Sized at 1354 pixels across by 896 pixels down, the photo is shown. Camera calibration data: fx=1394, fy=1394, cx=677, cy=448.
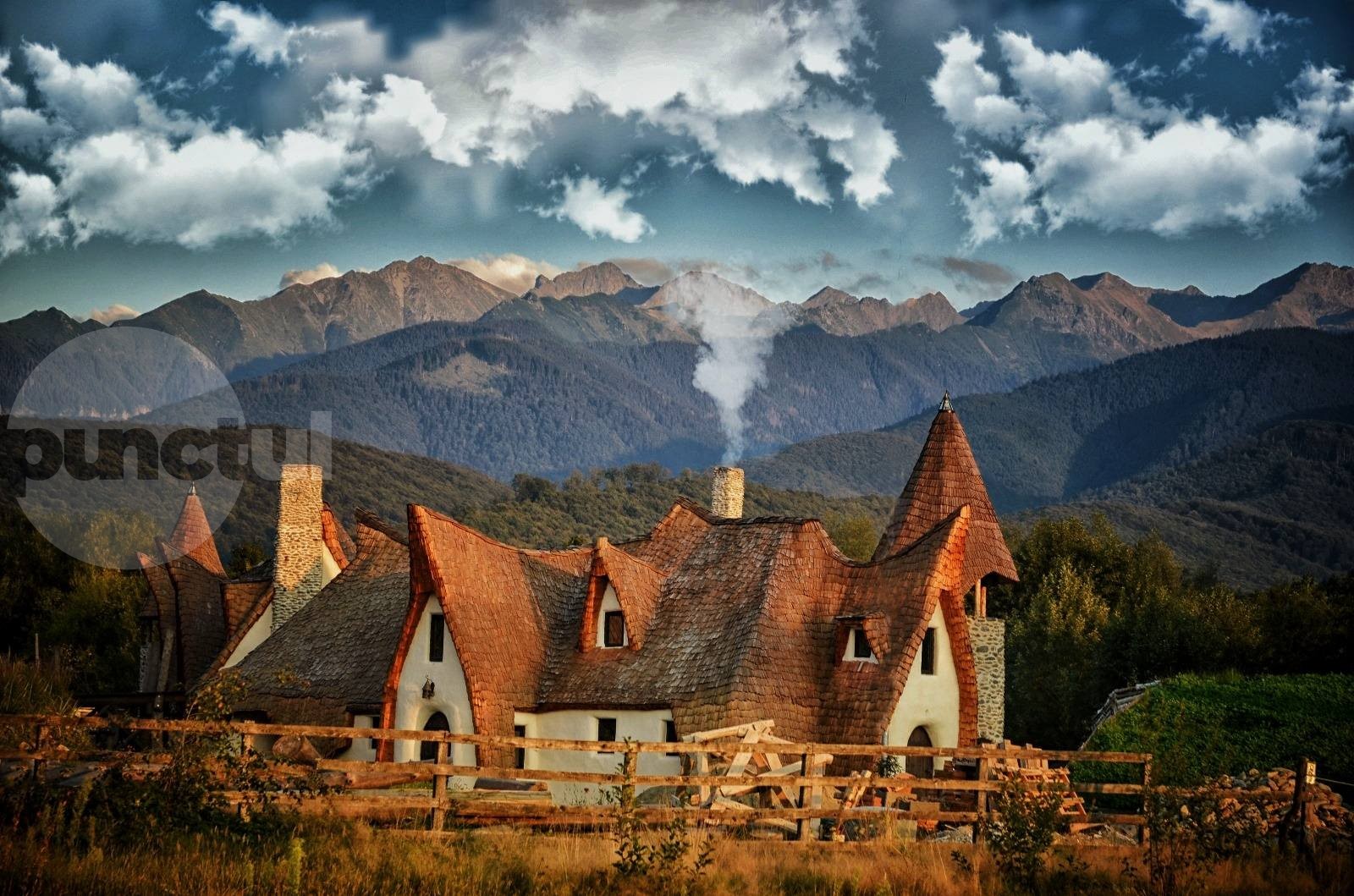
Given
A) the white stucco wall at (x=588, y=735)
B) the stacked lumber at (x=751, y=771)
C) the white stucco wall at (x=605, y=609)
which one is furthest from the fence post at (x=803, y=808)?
the white stucco wall at (x=605, y=609)

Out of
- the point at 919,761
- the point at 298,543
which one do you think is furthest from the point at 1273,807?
the point at 298,543

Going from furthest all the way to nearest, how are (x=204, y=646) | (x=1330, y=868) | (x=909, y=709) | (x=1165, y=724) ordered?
(x=204, y=646) < (x=1165, y=724) < (x=909, y=709) < (x=1330, y=868)

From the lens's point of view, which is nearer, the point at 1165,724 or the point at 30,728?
the point at 30,728

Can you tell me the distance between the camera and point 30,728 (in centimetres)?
1862

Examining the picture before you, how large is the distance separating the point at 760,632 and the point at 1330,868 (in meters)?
A: 15.8

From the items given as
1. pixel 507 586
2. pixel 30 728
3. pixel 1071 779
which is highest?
pixel 507 586

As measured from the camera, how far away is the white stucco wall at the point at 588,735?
3084 centimetres

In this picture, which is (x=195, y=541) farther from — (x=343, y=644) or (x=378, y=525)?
(x=343, y=644)

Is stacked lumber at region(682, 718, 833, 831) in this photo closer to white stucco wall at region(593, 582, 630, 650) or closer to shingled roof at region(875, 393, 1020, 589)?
white stucco wall at region(593, 582, 630, 650)

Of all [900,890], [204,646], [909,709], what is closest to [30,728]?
[900,890]

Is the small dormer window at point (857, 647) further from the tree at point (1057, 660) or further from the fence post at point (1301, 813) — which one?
the tree at point (1057, 660)

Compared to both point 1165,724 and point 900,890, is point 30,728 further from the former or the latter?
point 1165,724

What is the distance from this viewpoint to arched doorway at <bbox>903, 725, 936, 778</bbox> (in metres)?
32.0

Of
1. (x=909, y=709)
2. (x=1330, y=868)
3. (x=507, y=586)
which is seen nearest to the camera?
(x=1330, y=868)
